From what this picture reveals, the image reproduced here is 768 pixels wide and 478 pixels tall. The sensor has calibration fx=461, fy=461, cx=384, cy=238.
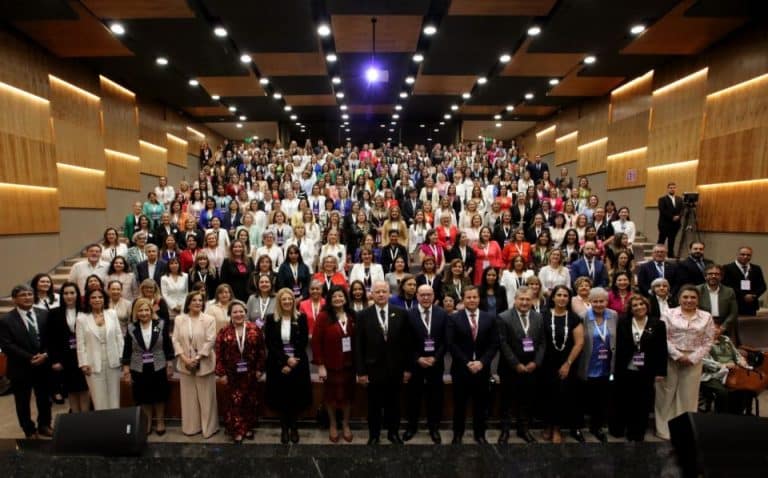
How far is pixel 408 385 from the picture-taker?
150 inches

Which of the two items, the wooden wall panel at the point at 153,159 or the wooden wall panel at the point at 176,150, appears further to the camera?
the wooden wall panel at the point at 176,150

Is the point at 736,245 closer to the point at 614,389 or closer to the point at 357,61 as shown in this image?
the point at 614,389

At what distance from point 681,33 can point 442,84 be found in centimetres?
515

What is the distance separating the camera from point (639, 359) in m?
3.69

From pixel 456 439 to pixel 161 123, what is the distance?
12.9 m

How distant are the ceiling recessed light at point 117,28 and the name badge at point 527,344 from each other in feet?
24.7

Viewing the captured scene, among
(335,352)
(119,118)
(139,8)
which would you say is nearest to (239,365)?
(335,352)

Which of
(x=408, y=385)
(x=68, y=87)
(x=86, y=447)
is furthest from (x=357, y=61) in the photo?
(x=86, y=447)

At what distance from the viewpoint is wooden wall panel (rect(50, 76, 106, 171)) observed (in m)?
8.52

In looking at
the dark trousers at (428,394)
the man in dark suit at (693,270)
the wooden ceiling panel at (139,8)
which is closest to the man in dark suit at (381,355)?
the dark trousers at (428,394)

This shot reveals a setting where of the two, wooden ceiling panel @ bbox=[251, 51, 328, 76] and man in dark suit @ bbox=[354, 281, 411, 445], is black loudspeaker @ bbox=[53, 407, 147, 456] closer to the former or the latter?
man in dark suit @ bbox=[354, 281, 411, 445]

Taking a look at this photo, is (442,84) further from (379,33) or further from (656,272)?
(656,272)

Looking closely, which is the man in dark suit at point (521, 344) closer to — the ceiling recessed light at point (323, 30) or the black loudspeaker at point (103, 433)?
the black loudspeaker at point (103, 433)

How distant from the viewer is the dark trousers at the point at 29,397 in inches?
148
